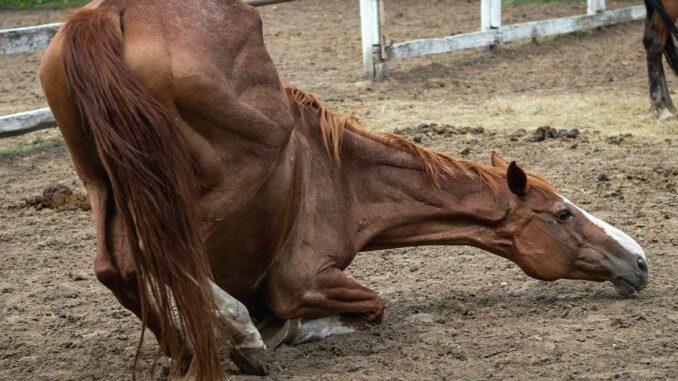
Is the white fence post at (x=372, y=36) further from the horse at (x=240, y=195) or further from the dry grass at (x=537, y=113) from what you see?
the horse at (x=240, y=195)

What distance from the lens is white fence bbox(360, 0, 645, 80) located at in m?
10.2

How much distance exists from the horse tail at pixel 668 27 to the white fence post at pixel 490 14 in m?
2.49

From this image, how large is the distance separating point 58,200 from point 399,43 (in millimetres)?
4710

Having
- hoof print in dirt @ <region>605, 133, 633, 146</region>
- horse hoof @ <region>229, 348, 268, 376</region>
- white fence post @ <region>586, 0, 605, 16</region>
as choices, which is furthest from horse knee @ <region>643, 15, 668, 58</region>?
horse hoof @ <region>229, 348, 268, 376</region>

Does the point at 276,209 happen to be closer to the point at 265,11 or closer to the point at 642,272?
the point at 642,272

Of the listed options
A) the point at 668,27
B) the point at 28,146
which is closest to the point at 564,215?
the point at 668,27

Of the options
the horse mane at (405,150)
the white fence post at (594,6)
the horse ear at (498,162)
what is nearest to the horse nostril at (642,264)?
the horse mane at (405,150)

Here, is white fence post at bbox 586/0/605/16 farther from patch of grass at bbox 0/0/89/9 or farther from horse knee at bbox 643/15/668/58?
patch of grass at bbox 0/0/89/9

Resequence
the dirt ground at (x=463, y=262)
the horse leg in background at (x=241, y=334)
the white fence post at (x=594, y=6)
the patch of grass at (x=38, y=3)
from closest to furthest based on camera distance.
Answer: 1. the horse leg in background at (x=241, y=334)
2. the dirt ground at (x=463, y=262)
3. the white fence post at (x=594, y=6)
4. the patch of grass at (x=38, y=3)

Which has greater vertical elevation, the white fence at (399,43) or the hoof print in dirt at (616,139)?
the white fence at (399,43)

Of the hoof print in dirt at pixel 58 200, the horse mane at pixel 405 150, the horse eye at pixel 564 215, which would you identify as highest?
the horse mane at pixel 405 150

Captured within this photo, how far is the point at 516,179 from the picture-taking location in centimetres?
475

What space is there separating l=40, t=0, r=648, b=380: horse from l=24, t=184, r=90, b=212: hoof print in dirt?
2.62 metres

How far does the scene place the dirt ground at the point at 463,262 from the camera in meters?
4.20
